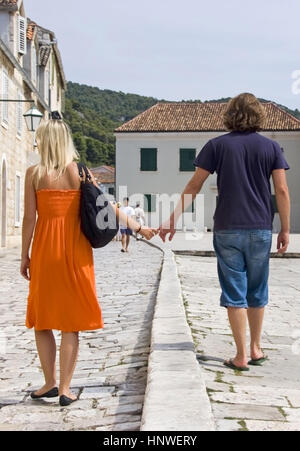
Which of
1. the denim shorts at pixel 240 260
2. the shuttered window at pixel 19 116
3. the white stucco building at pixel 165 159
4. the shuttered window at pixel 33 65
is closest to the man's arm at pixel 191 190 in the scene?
the denim shorts at pixel 240 260

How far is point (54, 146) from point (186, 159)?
44.7 metres

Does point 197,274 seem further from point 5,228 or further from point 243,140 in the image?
point 5,228

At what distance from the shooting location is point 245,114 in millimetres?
4602

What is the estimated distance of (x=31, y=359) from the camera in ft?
18.0

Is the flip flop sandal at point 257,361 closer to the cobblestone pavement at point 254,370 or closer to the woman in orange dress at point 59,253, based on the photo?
the cobblestone pavement at point 254,370

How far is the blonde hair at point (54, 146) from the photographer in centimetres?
394

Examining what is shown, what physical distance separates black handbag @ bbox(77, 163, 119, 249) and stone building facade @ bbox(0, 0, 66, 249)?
60.8 ft

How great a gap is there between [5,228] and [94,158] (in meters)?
95.3

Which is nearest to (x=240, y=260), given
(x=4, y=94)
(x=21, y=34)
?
(x=4, y=94)

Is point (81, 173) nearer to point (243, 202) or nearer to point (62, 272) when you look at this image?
point (62, 272)

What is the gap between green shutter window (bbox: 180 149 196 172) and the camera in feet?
158

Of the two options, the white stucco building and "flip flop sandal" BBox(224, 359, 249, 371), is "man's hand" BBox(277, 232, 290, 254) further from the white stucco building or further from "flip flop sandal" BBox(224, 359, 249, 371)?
the white stucco building

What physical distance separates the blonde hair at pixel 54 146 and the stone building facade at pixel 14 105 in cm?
1840

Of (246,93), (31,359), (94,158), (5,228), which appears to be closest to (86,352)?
(31,359)
